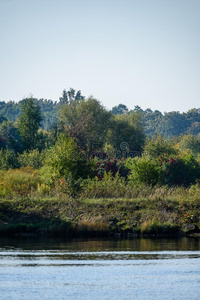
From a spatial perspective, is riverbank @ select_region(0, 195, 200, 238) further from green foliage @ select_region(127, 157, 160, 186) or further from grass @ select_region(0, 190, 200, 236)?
green foliage @ select_region(127, 157, 160, 186)

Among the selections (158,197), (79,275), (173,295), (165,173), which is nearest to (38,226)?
(158,197)

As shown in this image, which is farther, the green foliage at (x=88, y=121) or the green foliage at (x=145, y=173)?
the green foliage at (x=88, y=121)

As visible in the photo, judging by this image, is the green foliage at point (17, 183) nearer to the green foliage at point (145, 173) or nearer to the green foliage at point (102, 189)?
the green foliage at point (102, 189)

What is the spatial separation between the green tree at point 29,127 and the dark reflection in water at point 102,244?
58.4 metres

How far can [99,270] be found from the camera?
26.5 m

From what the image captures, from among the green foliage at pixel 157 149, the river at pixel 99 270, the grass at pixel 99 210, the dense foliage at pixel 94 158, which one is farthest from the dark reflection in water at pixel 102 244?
the green foliage at pixel 157 149

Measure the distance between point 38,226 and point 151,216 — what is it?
26.3 feet

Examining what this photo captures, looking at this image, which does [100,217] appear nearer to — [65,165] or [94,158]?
[65,165]

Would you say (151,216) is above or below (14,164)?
below

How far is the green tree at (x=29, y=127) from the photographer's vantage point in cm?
9669

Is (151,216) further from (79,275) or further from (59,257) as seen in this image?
(79,275)

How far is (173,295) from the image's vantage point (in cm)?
2208

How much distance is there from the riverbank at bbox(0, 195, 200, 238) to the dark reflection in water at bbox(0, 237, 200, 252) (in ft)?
7.01

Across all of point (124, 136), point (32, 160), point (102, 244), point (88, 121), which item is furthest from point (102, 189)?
point (124, 136)
